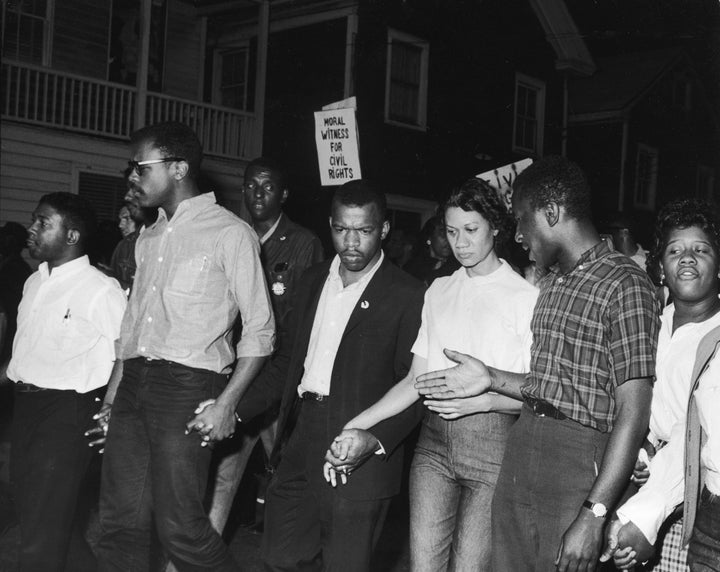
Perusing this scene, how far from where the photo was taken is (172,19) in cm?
1716

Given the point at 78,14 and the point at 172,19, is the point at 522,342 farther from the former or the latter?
the point at 172,19

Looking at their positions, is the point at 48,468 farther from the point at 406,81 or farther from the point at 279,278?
the point at 406,81

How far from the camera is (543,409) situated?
3.13 meters

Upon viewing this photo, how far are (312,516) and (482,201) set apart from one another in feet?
5.69

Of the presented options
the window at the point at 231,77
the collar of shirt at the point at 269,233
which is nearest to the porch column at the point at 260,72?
the window at the point at 231,77

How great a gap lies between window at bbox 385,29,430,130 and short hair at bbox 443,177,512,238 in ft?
44.6

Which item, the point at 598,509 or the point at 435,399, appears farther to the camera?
the point at 435,399

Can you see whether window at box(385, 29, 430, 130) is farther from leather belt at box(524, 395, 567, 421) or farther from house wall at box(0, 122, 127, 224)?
leather belt at box(524, 395, 567, 421)

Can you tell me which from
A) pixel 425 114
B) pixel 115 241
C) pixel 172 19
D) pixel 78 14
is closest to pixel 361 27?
pixel 425 114

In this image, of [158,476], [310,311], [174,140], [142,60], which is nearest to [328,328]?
[310,311]

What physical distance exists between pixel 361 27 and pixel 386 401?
1381 centimetres

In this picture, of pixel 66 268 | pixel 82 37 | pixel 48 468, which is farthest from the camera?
pixel 82 37

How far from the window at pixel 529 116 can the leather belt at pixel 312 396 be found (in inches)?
673

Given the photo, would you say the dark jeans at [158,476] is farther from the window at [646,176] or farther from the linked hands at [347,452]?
the window at [646,176]
